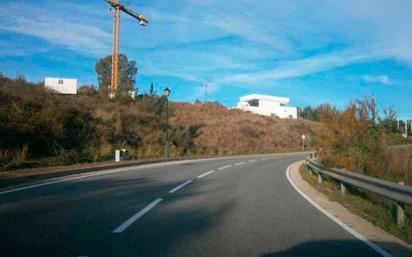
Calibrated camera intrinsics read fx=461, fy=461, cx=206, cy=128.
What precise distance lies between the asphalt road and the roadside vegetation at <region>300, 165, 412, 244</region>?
3.28 feet

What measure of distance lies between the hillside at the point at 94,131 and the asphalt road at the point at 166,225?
11226 millimetres

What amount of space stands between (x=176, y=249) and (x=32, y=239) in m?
2.32

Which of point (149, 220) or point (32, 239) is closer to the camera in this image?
point (32, 239)

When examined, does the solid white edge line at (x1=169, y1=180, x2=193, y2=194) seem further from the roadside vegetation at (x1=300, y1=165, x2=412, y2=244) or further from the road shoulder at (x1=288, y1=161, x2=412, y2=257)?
the roadside vegetation at (x1=300, y1=165, x2=412, y2=244)

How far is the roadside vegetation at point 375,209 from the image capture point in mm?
8645

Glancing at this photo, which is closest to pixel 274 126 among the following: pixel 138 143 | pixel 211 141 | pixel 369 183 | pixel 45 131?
pixel 211 141

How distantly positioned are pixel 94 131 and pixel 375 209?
2689 centimetres

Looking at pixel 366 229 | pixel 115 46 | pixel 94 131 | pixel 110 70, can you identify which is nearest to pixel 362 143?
pixel 366 229

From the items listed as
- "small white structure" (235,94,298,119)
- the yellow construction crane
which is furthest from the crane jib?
"small white structure" (235,94,298,119)

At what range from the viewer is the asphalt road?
6.84 metres

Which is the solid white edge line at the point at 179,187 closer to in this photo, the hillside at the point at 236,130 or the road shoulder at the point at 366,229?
the road shoulder at the point at 366,229

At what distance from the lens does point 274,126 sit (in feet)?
256

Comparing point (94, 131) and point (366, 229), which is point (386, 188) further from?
point (94, 131)

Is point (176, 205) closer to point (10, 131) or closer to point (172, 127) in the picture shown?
point (10, 131)
